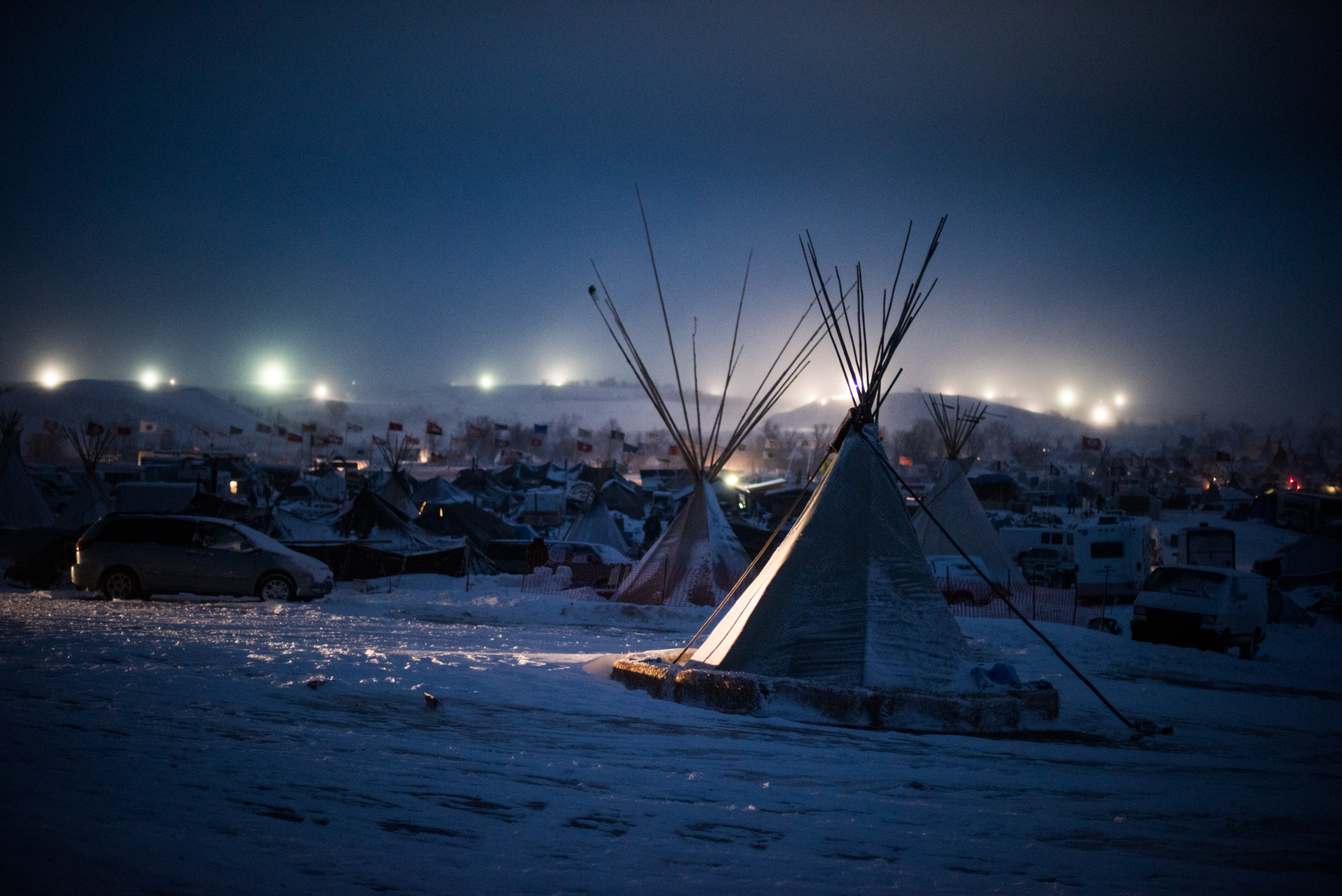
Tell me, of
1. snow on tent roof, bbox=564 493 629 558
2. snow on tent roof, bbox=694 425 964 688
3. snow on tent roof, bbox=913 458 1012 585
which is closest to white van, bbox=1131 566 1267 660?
snow on tent roof, bbox=913 458 1012 585

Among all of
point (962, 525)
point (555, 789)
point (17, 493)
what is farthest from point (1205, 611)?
point (17, 493)

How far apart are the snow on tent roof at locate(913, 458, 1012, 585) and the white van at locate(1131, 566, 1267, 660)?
6.65 m

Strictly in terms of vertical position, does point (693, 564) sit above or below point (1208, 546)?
below

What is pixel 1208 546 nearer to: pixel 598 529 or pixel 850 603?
pixel 598 529

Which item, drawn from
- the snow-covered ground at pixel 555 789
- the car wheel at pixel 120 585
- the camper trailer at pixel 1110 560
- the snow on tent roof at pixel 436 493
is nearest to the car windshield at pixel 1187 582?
the snow-covered ground at pixel 555 789

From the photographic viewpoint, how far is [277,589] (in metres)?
12.7

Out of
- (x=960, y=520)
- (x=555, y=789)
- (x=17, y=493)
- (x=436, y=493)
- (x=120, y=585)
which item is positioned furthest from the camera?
(x=436, y=493)

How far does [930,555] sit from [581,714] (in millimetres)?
15953

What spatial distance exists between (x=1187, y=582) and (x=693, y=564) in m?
8.11

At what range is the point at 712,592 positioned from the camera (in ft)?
47.8

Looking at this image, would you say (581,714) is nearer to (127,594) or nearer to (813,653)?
(813,653)

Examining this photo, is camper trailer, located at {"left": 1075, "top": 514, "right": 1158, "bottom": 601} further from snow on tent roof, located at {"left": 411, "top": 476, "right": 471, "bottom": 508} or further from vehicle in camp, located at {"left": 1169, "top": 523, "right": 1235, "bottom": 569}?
snow on tent roof, located at {"left": 411, "top": 476, "right": 471, "bottom": 508}

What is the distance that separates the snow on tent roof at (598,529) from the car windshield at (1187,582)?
17.2 m

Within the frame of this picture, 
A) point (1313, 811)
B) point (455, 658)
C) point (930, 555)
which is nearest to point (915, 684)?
point (1313, 811)
